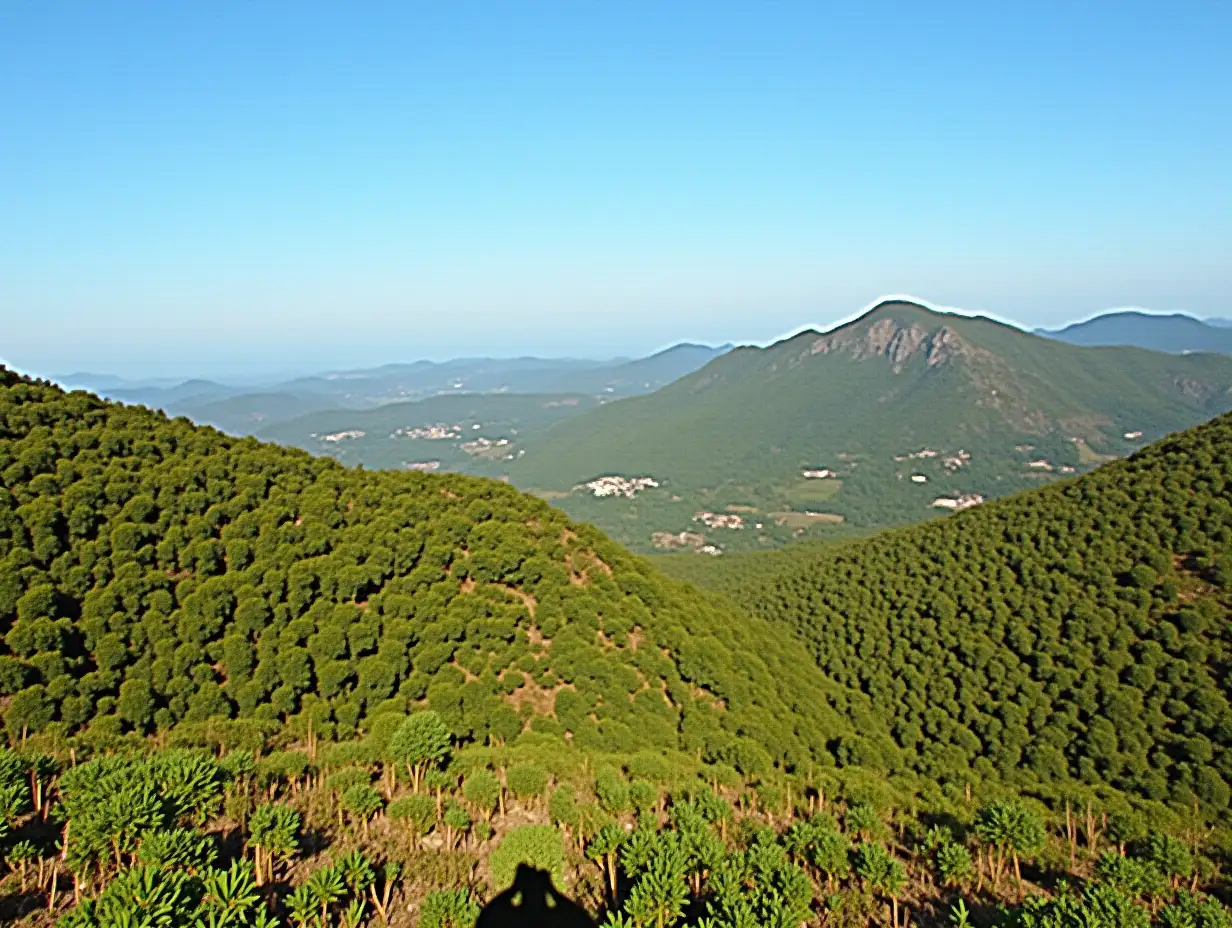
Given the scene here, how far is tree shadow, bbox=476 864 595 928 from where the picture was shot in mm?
12039

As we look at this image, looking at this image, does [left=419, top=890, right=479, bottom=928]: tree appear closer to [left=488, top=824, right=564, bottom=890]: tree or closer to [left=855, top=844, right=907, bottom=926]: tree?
[left=488, top=824, right=564, bottom=890]: tree

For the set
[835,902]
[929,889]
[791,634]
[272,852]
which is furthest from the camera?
[791,634]

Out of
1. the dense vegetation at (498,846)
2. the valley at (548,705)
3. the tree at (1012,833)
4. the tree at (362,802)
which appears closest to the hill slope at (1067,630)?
the valley at (548,705)

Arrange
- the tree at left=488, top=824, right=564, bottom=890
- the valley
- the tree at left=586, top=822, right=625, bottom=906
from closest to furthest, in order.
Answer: the valley, the tree at left=488, top=824, right=564, bottom=890, the tree at left=586, top=822, right=625, bottom=906

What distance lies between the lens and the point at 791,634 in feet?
161

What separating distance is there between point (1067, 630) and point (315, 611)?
42368 millimetres

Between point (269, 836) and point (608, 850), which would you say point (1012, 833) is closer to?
point (608, 850)

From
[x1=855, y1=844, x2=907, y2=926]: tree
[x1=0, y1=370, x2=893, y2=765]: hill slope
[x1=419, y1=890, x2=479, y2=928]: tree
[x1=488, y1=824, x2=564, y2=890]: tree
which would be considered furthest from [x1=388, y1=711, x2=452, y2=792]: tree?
[x1=855, y1=844, x2=907, y2=926]: tree

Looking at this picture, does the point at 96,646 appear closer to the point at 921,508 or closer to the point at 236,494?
the point at 236,494

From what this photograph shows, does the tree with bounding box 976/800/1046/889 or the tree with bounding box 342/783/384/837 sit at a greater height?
the tree with bounding box 342/783/384/837

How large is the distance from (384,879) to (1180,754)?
37.0m

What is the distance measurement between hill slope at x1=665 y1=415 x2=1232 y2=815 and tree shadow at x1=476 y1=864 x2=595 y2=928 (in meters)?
26.1

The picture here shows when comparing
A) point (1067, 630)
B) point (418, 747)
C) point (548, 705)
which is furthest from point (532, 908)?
point (1067, 630)

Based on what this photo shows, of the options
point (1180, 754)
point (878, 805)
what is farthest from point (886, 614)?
point (878, 805)
